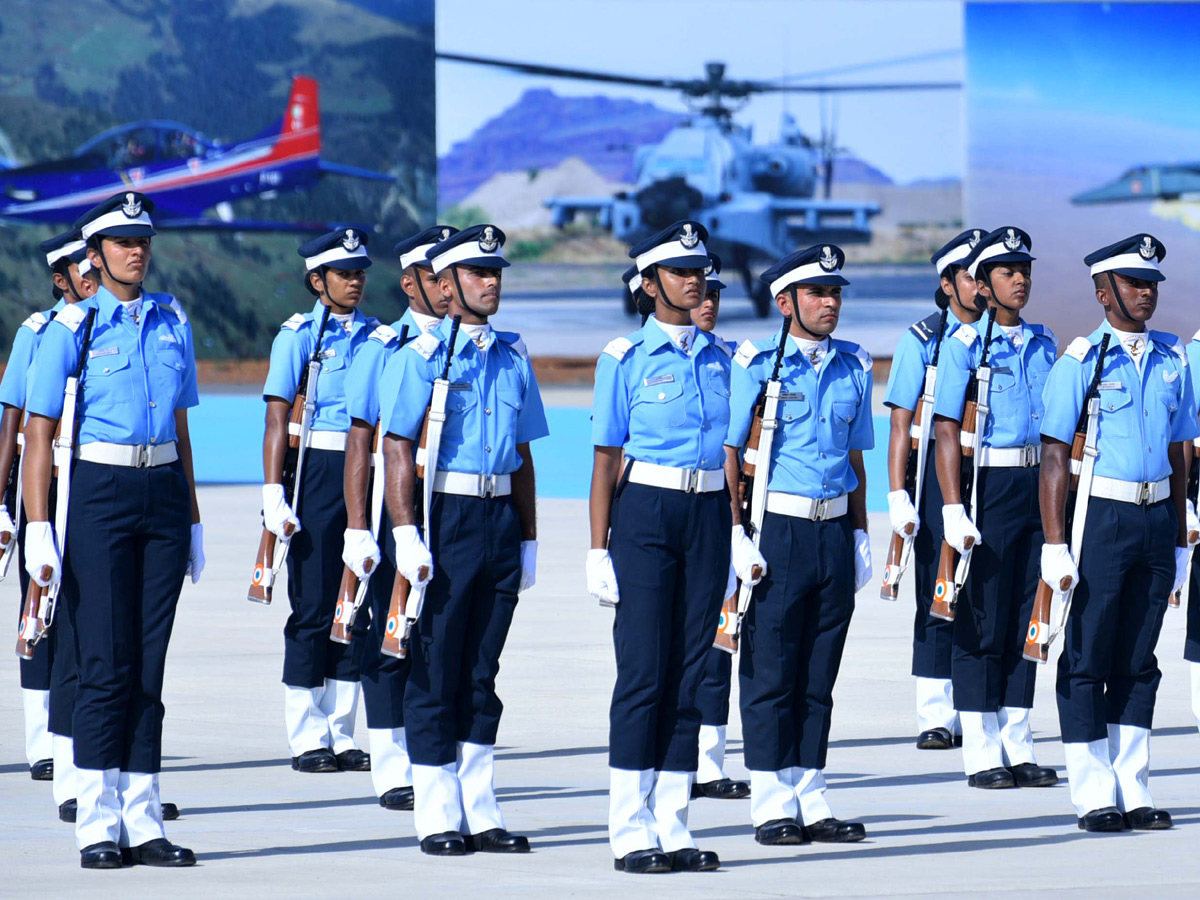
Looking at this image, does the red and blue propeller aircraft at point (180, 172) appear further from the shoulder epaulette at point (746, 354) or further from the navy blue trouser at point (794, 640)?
the navy blue trouser at point (794, 640)

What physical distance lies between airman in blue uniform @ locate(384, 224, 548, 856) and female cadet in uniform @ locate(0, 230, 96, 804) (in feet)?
4.95

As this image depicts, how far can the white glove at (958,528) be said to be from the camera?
8164 millimetres

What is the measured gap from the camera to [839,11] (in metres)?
40.3

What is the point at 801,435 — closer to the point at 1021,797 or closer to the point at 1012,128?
the point at 1021,797

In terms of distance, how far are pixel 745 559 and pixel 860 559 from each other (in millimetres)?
496

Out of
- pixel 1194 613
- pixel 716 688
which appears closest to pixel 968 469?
pixel 1194 613

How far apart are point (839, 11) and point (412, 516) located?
35.2 meters

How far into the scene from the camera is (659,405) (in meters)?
6.61

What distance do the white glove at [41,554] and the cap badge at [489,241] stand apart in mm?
1650

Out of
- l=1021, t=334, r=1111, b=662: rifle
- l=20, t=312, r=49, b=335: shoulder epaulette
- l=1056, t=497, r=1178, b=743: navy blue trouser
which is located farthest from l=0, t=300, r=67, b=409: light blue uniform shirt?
l=1056, t=497, r=1178, b=743: navy blue trouser

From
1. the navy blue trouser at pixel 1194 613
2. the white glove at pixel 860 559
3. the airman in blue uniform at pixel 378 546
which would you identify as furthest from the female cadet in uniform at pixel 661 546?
the navy blue trouser at pixel 1194 613

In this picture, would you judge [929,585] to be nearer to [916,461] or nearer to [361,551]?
[916,461]

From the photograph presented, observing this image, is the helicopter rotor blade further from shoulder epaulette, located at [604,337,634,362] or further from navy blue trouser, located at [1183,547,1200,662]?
shoulder epaulette, located at [604,337,634,362]

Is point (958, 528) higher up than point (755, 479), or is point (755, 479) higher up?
point (755, 479)
